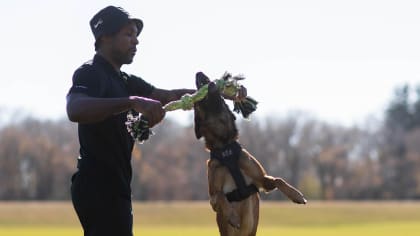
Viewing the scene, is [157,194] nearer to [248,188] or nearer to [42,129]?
[42,129]

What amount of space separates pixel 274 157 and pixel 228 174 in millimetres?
71637

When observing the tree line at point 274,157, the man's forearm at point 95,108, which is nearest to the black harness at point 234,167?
the man's forearm at point 95,108

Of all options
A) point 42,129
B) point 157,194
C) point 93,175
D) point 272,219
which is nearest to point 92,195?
point 93,175

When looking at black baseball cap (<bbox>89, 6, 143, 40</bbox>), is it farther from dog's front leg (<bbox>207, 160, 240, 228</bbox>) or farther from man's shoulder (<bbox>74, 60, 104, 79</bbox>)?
dog's front leg (<bbox>207, 160, 240, 228</bbox>)

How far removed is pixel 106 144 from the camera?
5.23 m

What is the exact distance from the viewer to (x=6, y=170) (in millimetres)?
70438

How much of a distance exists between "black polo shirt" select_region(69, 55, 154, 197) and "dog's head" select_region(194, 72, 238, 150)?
Answer: 0.52 metres

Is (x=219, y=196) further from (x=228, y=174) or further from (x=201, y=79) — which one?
(x=201, y=79)

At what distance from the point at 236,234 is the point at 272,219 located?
3642 centimetres

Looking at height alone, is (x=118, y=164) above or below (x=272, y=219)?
above

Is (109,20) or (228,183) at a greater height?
(109,20)

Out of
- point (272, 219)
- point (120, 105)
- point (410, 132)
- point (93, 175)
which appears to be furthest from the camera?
point (410, 132)

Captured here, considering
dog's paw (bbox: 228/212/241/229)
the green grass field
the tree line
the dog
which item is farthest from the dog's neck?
the tree line

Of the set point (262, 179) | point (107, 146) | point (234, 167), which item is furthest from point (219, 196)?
point (107, 146)
